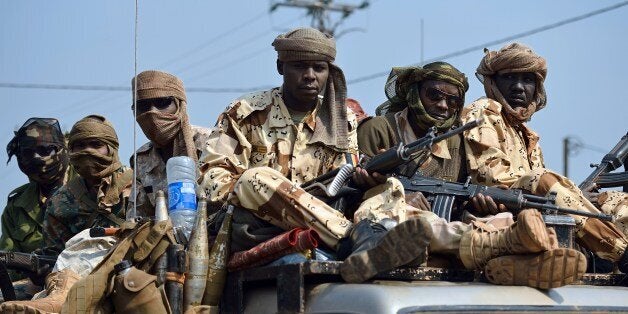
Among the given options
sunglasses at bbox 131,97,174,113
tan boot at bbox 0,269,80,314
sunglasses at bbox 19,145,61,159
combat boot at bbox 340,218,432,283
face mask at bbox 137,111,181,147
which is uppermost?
sunglasses at bbox 131,97,174,113

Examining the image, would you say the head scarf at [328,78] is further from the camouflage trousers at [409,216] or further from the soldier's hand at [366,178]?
the camouflage trousers at [409,216]

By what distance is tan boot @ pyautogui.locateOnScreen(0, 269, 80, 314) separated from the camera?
4805 mm

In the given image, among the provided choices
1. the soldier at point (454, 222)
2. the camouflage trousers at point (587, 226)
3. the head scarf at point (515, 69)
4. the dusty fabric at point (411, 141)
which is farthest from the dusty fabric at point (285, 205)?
the head scarf at point (515, 69)

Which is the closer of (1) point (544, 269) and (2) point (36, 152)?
(1) point (544, 269)

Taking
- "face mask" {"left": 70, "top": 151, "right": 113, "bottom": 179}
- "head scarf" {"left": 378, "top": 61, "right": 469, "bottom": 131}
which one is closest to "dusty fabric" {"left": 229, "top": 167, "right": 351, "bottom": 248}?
"head scarf" {"left": 378, "top": 61, "right": 469, "bottom": 131}

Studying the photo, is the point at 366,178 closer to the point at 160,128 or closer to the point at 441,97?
the point at 441,97

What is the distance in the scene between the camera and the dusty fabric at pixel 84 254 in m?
5.39

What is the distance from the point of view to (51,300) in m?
5.02

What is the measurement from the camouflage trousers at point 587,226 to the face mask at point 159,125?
7.27 ft

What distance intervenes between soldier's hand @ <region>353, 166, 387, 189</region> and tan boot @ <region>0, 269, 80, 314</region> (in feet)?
4.45

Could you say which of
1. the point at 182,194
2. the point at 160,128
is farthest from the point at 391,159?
the point at 160,128

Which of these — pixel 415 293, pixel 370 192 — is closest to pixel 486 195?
pixel 370 192

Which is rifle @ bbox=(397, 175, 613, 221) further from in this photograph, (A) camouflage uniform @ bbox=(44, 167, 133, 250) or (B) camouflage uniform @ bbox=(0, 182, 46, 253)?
(B) camouflage uniform @ bbox=(0, 182, 46, 253)

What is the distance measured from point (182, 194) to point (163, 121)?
1409 millimetres
